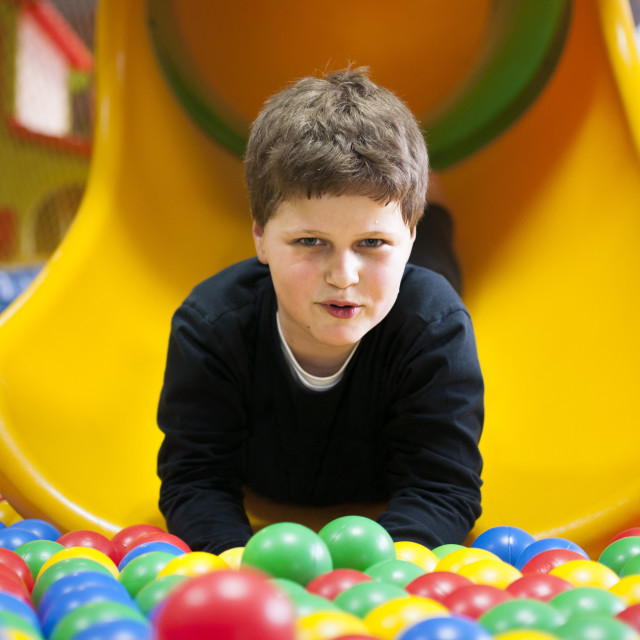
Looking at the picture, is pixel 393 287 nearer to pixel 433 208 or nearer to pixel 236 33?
pixel 433 208

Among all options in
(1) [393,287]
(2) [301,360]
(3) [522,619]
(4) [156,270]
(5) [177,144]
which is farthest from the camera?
(5) [177,144]

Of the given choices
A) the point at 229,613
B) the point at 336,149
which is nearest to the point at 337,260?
the point at 336,149

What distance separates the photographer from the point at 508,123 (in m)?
1.83

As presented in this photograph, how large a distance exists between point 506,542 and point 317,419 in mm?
321

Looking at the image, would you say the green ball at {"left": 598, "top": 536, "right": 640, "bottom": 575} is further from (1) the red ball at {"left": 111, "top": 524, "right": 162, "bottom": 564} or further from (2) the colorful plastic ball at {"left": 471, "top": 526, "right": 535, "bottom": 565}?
(1) the red ball at {"left": 111, "top": 524, "right": 162, "bottom": 564}

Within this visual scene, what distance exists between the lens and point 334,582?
0.77 metres

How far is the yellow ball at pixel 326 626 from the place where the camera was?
23.7 inches

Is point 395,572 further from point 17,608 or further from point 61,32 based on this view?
point 61,32

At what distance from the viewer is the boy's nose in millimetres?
1029

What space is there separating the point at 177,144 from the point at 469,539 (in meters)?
1.03

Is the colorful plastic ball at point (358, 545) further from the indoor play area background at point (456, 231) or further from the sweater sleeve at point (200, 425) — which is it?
the indoor play area background at point (456, 231)

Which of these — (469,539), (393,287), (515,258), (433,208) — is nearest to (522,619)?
(393,287)

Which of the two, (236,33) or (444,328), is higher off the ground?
(236,33)

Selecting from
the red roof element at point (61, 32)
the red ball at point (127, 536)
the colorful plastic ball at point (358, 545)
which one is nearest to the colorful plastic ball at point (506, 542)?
the colorful plastic ball at point (358, 545)
